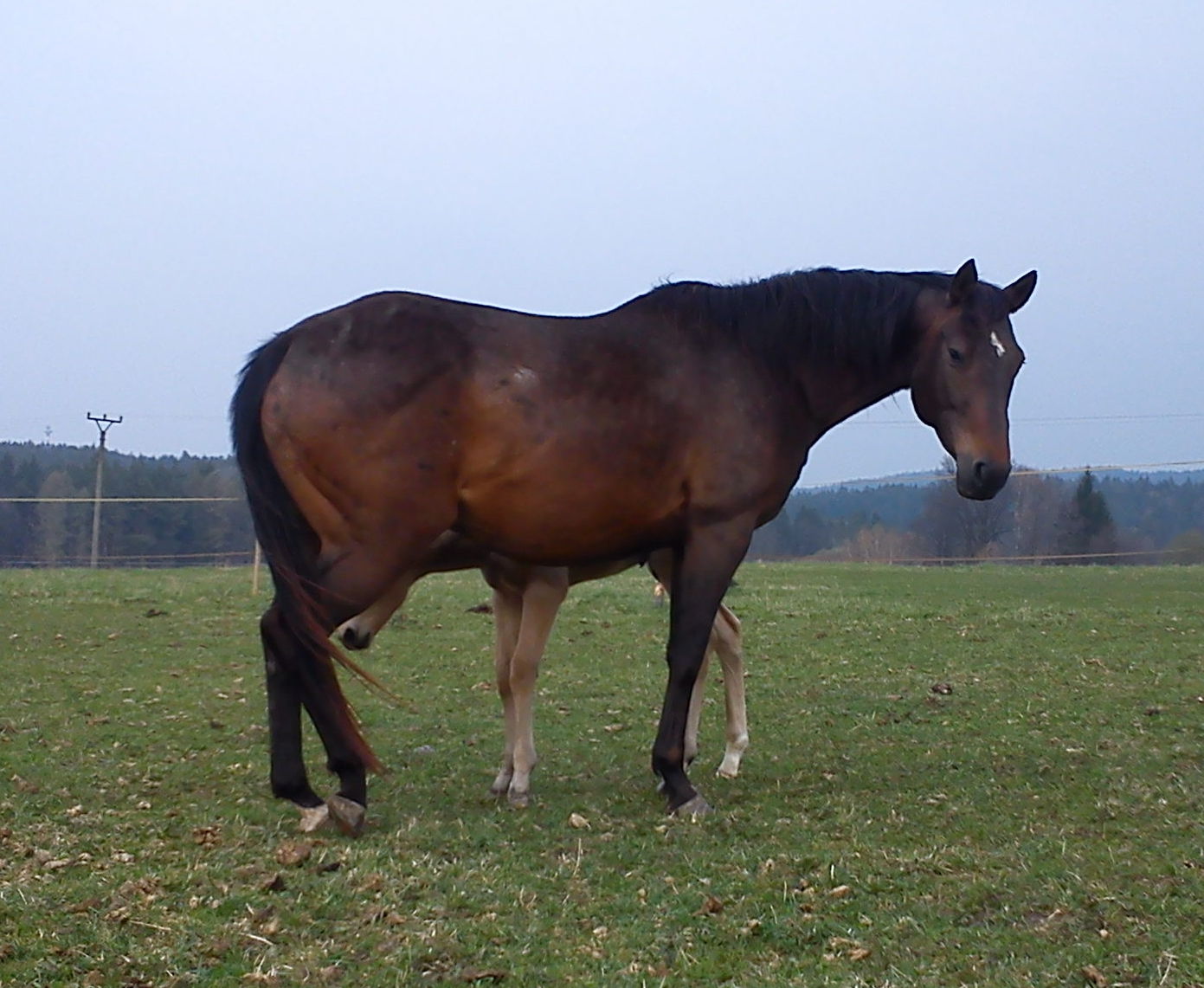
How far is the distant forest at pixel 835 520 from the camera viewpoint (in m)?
35.2

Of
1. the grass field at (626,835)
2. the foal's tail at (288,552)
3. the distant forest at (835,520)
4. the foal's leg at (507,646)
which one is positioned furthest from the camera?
the distant forest at (835,520)

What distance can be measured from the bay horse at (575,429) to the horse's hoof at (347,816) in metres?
0.01

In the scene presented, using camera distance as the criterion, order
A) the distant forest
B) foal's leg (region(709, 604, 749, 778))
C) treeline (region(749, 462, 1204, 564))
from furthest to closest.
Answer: treeline (region(749, 462, 1204, 564))
the distant forest
foal's leg (region(709, 604, 749, 778))

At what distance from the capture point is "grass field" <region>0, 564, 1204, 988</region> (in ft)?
10.9

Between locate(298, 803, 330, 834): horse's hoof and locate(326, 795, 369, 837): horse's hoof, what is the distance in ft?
0.15

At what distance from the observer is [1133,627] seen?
1181 cm

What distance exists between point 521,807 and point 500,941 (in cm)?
191

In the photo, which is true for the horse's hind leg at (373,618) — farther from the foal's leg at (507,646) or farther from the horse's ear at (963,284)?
the horse's ear at (963,284)

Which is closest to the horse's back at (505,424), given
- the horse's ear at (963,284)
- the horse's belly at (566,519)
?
the horse's belly at (566,519)

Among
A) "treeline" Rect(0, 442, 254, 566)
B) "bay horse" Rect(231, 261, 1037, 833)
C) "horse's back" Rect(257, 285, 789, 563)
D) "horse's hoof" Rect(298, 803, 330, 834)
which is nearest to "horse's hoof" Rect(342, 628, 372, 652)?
"bay horse" Rect(231, 261, 1037, 833)

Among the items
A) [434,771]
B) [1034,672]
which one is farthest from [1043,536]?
[434,771]

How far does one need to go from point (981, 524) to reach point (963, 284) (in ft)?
137

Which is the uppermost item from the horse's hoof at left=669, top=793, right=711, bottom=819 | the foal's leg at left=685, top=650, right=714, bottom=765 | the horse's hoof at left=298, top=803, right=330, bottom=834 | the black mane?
the black mane

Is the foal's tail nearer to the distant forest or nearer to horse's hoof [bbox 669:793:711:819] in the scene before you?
horse's hoof [bbox 669:793:711:819]
